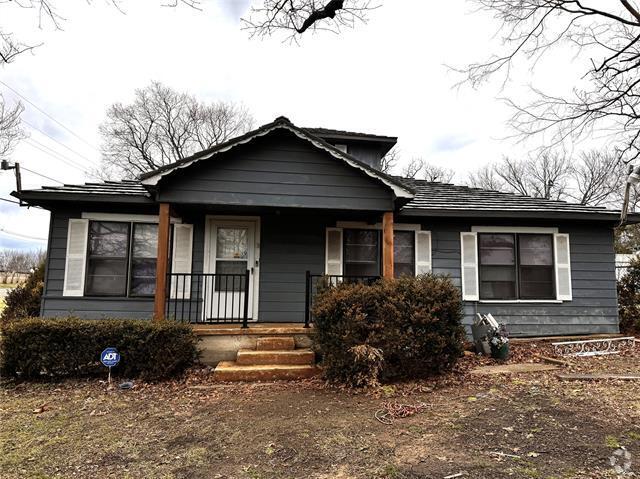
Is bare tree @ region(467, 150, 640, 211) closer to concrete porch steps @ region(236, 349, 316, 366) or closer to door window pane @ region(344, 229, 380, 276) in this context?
door window pane @ region(344, 229, 380, 276)

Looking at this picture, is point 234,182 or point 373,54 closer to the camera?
point 234,182

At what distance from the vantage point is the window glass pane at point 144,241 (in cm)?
734

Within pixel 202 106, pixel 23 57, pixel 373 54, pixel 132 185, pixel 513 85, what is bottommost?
pixel 132 185

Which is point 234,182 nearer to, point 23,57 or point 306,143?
point 306,143

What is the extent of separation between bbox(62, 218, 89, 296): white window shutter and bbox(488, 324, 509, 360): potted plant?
24.8ft

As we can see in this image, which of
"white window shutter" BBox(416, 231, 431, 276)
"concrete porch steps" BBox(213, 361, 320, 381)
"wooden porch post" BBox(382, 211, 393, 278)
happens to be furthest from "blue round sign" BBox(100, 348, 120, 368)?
"white window shutter" BBox(416, 231, 431, 276)

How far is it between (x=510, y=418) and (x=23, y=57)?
7693 mm

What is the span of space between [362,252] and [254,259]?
7.34 ft

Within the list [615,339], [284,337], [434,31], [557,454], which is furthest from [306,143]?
[615,339]

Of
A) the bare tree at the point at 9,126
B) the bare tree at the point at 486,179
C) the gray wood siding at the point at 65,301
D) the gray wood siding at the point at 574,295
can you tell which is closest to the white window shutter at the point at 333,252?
the gray wood siding at the point at 574,295

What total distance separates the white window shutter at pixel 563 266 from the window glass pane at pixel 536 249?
13 cm

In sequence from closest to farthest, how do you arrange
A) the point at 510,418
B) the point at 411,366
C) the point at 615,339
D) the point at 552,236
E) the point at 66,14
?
the point at 510,418
the point at 66,14
the point at 411,366
the point at 615,339
the point at 552,236

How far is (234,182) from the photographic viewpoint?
20.0 ft

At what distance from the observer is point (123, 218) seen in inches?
287
